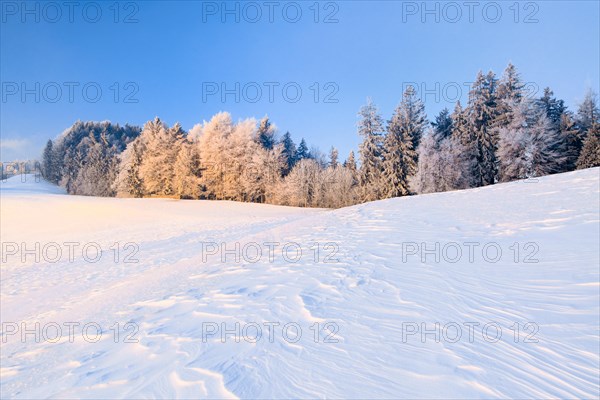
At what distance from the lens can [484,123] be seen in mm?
30484

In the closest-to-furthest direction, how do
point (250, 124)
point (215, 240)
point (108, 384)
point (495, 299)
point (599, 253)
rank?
point (108, 384), point (495, 299), point (599, 253), point (215, 240), point (250, 124)

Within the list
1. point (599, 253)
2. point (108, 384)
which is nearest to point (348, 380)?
point (108, 384)

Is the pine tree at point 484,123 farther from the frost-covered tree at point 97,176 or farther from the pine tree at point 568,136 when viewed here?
the frost-covered tree at point 97,176

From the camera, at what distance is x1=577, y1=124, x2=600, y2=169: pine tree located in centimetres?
2530

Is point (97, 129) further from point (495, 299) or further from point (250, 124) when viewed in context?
point (495, 299)

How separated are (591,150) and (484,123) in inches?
339

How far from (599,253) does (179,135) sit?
4345 centimetres

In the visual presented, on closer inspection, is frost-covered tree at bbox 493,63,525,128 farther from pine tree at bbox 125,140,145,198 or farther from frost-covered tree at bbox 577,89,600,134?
pine tree at bbox 125,140,145,198

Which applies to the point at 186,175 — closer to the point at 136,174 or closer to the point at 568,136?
the point at 136,174

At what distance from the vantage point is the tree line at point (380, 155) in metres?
27.1

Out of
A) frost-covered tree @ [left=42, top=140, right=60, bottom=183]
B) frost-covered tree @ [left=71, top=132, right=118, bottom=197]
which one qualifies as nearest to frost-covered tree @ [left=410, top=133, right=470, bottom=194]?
frost-covered tree @ [left=71, top=132, right=118, bottom=197]

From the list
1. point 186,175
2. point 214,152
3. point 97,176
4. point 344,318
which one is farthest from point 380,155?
point 97,176

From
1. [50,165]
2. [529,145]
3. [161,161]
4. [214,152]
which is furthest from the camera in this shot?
[50,165]

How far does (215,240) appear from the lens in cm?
1379
